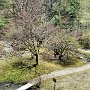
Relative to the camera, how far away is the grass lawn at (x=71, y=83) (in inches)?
1116

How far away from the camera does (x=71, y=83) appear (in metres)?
29.3

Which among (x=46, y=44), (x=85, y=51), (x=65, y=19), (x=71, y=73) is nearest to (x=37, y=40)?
(x=46, y=44)

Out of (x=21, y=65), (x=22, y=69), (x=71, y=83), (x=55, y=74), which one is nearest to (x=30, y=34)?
(x=21, y=65)

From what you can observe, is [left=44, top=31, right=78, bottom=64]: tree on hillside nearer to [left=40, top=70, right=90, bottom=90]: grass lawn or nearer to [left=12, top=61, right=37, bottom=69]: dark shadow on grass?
[left=12, top=61, right=37, bottom=69]: dark shadow on grass

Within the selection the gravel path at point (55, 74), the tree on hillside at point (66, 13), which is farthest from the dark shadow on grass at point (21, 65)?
the tree on hillside at point (66, 13)

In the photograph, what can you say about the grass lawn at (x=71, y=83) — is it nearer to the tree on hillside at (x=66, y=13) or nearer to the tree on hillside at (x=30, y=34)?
the tree on hillside at (x=30, y=34)

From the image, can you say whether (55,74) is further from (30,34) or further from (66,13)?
(66,13)

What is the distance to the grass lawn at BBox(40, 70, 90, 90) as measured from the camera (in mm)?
28344

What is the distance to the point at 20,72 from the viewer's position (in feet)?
101

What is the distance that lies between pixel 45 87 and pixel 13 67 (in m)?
5.35

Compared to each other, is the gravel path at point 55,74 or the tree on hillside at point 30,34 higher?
the tree on hillside at point 30,34

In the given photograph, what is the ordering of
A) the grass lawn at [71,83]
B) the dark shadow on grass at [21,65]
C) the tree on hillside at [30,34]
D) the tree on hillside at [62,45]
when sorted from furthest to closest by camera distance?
the tree on hillside at [62,45] < the dark shadow on grass at [21,65] < the tree on hillside at [30,34] < the grass lawn at [71,83]

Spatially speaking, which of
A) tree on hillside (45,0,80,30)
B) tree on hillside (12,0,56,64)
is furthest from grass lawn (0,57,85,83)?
tree on hillside (45,0,80,30)

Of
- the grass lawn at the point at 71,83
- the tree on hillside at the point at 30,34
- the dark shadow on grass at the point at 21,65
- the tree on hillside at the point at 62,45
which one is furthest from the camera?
the tree on hillside at the point at 62,45
